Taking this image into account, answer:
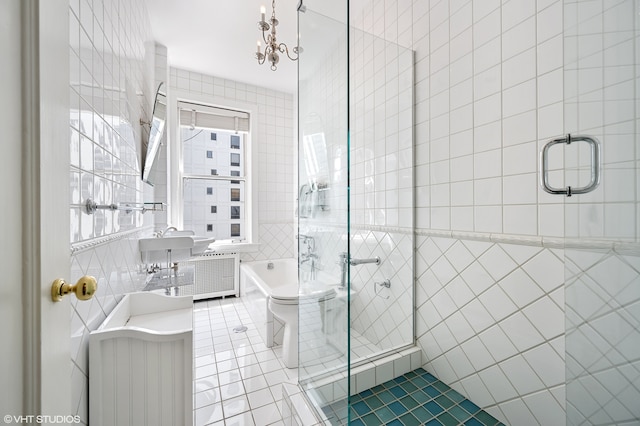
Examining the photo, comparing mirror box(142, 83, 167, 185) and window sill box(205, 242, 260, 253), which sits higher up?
mirror box(142, 83, 167, 185)

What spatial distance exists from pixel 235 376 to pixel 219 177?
8.09ft

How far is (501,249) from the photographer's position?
1.25 meters

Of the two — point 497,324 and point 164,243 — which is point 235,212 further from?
point 497,324

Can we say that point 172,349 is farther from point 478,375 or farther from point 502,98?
point 502,98

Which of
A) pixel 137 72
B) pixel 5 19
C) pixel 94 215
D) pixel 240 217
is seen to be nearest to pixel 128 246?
pixel 94 215

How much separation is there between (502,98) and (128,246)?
88.1 inches

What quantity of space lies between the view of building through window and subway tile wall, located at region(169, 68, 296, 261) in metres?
0.29

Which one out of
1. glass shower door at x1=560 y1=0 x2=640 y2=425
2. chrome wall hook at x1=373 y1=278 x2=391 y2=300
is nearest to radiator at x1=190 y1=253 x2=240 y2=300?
chrome wall hook at x1=373 y1=278 x2=391 y2=300

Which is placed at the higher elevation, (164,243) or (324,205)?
(324,205)

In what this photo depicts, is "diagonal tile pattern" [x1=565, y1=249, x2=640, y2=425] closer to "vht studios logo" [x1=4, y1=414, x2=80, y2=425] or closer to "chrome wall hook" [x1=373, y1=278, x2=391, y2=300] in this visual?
"chrome wall hook" [x1=373, y1=278, x2=391, y2=300]

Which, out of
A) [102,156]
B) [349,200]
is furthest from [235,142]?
[349,200]

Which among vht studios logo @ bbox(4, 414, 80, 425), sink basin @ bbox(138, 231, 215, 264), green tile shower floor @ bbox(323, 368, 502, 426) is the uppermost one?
sink basin @ bbox(138, 231, 215, 264)

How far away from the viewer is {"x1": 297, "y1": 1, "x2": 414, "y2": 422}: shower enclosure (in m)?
1.27

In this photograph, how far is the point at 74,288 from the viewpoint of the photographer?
0.55 m
